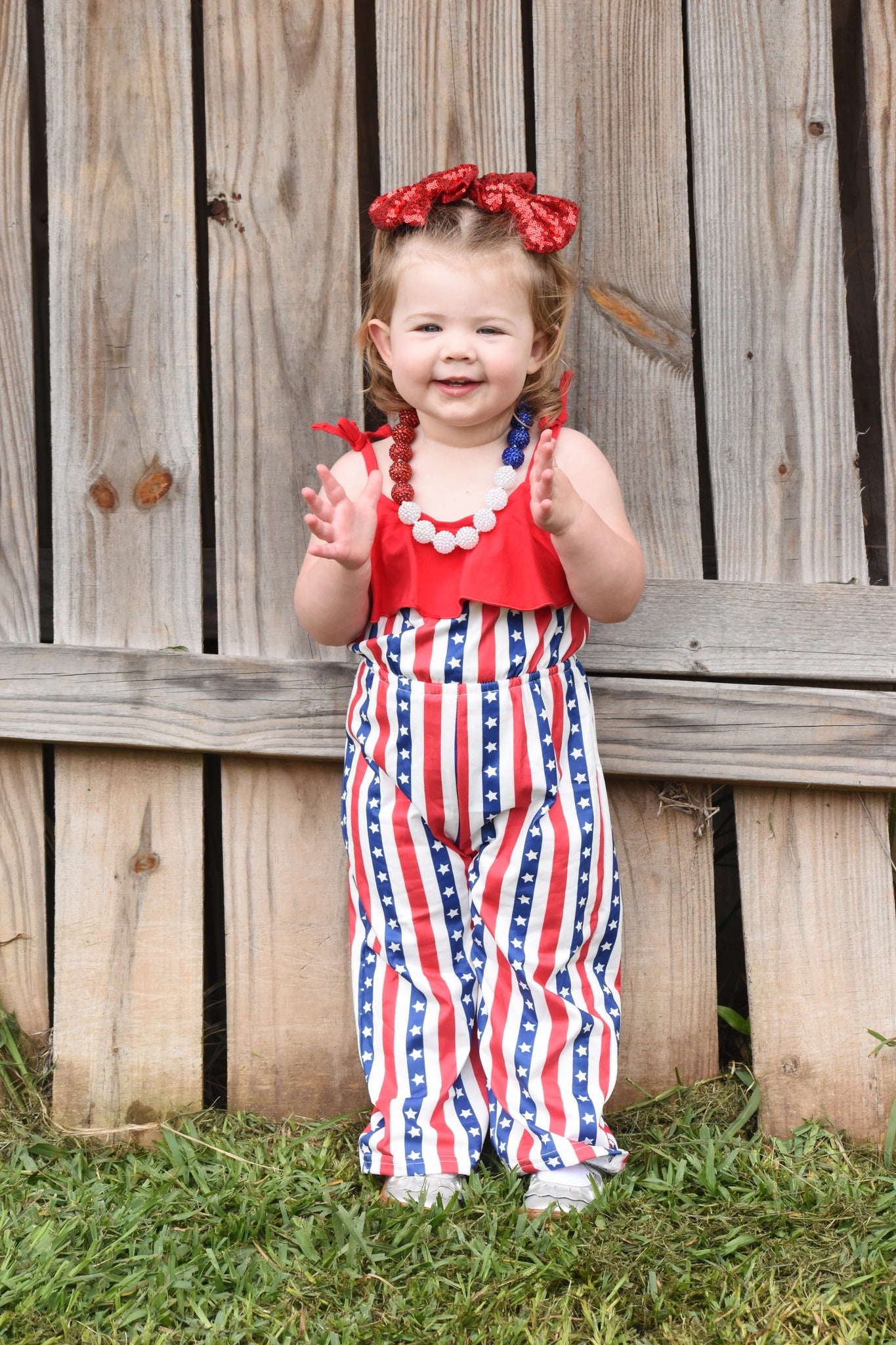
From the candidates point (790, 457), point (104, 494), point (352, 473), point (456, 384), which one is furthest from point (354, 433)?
point (790, 457)

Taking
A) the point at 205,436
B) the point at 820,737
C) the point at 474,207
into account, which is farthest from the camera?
the point at 205,436

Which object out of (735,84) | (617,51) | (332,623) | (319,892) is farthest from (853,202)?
(319,892)

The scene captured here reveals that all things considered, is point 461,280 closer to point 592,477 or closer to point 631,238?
point 592,477

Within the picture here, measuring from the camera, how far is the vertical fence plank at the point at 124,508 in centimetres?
212

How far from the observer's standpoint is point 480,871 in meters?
1.91

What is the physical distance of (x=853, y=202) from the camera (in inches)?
92.7

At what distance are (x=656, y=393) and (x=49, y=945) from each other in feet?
5.16

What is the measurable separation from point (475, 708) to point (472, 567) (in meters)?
0.22

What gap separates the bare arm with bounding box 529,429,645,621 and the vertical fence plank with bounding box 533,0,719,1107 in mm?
264

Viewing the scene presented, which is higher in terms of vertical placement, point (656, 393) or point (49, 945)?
point (656, 393)

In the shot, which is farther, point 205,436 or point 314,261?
point 205,436

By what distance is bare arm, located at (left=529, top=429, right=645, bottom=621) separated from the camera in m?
1.66

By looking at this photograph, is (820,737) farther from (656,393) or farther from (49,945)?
(49,945)

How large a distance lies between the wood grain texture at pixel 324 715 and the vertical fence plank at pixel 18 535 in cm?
12
